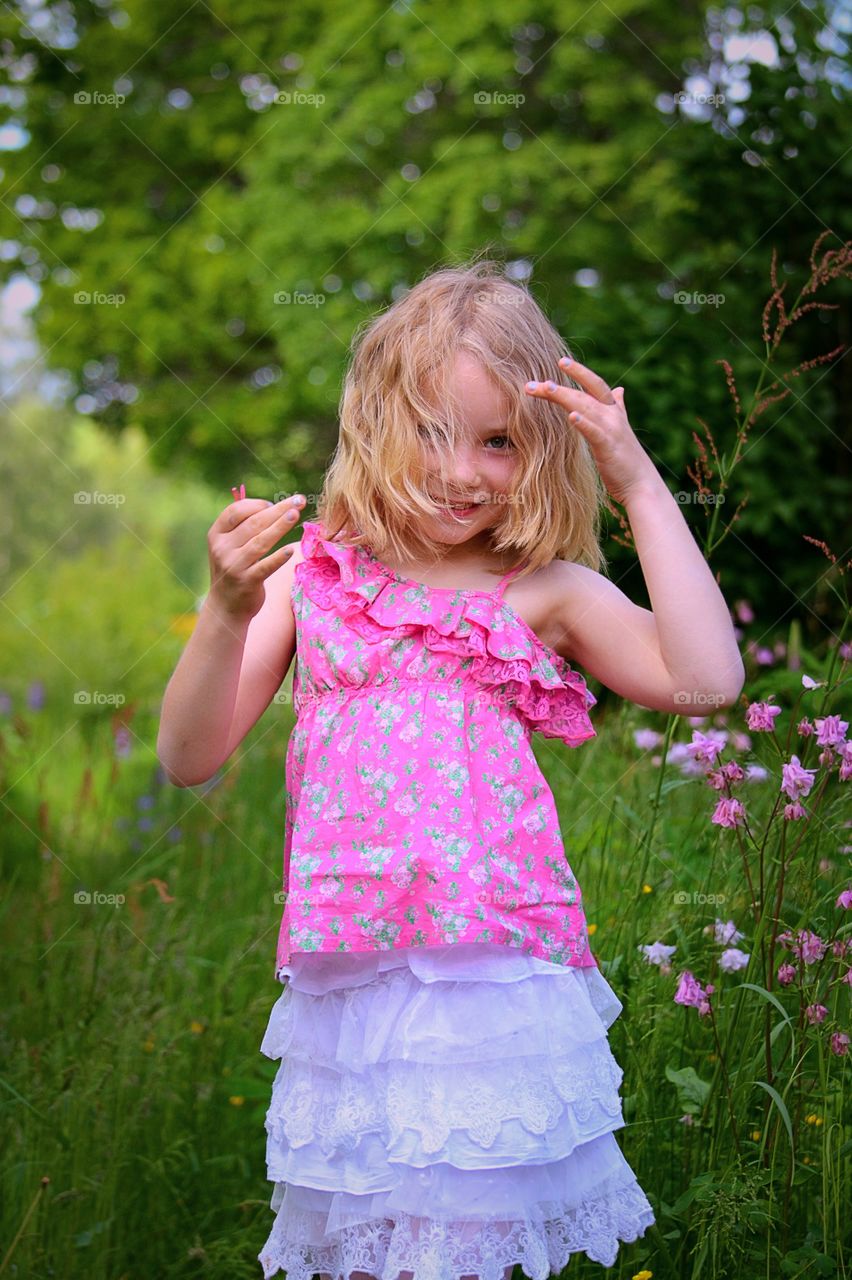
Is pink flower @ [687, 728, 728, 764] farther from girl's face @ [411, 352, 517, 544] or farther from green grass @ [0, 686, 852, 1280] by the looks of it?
girl's face @ [411, 352, 517, 544]

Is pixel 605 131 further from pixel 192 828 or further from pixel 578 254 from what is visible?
pixel 192 828

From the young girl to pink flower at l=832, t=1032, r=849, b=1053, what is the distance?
37cm

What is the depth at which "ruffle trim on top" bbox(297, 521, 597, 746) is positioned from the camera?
1647mm

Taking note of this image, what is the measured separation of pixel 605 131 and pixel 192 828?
8.85 meters

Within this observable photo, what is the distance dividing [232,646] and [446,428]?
0.37 metres

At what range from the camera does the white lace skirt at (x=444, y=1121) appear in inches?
57.9

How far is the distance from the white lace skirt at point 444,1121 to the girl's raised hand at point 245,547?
1.40ft

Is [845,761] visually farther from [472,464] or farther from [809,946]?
[472,464]

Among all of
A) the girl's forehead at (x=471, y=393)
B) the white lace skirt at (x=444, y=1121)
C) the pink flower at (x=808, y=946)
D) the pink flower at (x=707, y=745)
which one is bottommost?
the white lace skirt at (x=444, y=1121)

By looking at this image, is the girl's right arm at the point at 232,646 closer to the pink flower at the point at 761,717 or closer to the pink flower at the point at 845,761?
the pink flower at the point at 761,717

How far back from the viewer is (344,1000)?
5.17ft

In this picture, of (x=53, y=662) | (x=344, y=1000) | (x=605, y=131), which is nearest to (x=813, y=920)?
(x=344, y=1000)

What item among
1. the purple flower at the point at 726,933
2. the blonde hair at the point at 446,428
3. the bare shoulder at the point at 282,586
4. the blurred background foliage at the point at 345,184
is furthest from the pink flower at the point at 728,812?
the blurred background foliage at the point at 345,184

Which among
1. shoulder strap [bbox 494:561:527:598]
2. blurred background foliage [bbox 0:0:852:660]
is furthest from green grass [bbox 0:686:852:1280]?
blurred background foliage [bbox 0:0:852:660]
